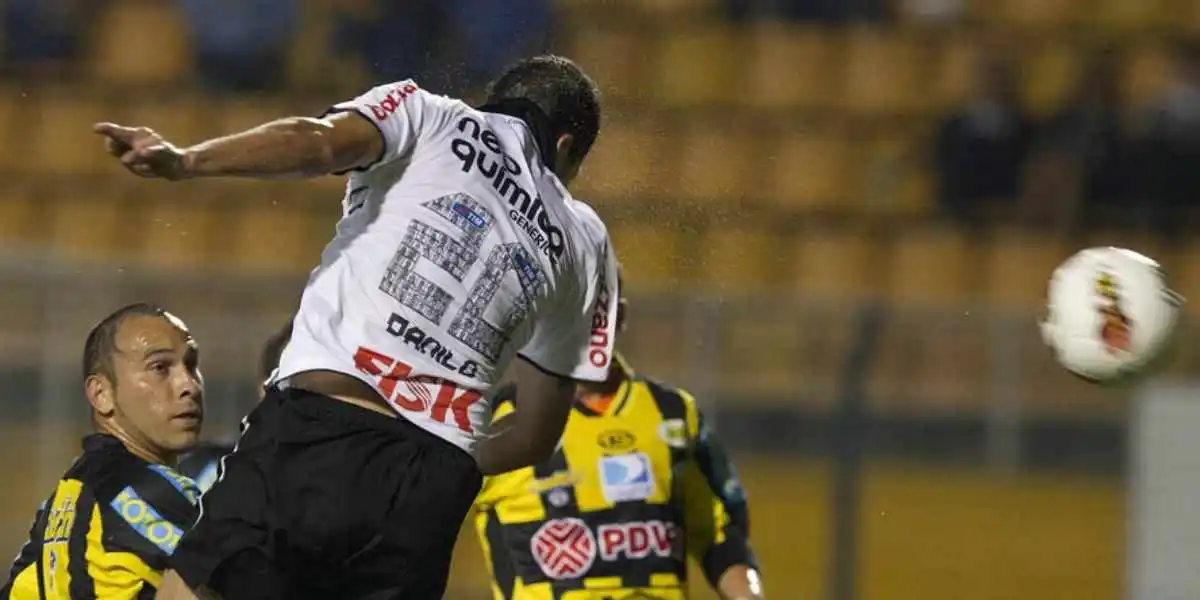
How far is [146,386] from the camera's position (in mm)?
5250

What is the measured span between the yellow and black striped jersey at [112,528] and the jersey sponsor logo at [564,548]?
5.37 ft

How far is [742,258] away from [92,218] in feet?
12.8

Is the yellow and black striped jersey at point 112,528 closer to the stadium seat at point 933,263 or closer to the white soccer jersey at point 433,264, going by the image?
the white soccer jersey at point 433,264

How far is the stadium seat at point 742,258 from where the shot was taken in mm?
11469

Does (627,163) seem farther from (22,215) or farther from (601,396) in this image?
(601,396)

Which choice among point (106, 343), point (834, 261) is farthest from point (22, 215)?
point (106, 343)

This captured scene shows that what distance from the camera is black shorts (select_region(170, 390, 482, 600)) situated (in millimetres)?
4289

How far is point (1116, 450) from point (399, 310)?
576 centimetres

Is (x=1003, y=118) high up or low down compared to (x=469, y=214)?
up

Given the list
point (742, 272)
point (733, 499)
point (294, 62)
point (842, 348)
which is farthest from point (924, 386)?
point (294, 62)

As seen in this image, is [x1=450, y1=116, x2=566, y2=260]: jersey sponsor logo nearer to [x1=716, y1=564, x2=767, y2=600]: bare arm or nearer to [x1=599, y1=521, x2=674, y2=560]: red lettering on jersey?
[x1=599, y1=521, x2=674, y2=560]: red lettering on jersey

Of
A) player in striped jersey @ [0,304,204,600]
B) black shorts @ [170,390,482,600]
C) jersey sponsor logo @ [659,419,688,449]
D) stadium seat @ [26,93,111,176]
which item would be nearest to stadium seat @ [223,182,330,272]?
stadium seat @ [26,93,111,176]

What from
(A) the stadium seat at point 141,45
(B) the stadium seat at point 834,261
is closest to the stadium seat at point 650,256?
(B) the stadium seat at point 834,261

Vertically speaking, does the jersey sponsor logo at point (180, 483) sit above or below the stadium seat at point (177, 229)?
below
